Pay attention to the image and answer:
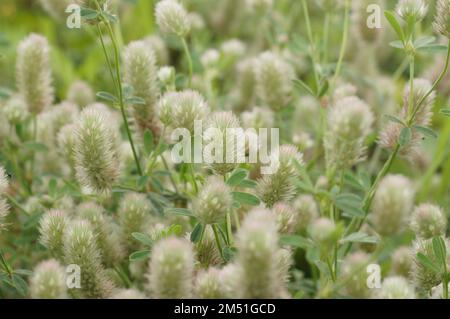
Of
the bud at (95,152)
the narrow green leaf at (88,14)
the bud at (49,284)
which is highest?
the narrow green leaf at (88,14)

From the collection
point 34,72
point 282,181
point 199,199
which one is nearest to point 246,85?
point 34,72

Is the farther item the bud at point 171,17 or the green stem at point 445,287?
the bud at point 171,17

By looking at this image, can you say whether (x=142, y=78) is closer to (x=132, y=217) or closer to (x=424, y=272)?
(x=132, y=217)

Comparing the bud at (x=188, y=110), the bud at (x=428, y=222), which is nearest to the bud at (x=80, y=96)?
the bud at (x=188, y=110)

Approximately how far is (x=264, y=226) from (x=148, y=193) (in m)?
0.59

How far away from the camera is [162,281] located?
1063 millimetres

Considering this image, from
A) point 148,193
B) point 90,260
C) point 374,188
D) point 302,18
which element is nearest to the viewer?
point 90,260

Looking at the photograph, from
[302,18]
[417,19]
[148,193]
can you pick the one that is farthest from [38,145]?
[302,18]

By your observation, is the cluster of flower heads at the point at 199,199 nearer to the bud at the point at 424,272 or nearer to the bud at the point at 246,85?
the bud at the point at 424,272

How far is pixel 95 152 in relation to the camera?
1.36m

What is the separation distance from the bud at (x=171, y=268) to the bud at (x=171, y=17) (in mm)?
693

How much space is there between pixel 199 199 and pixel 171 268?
0.19 m

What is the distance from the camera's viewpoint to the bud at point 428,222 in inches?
55.1
